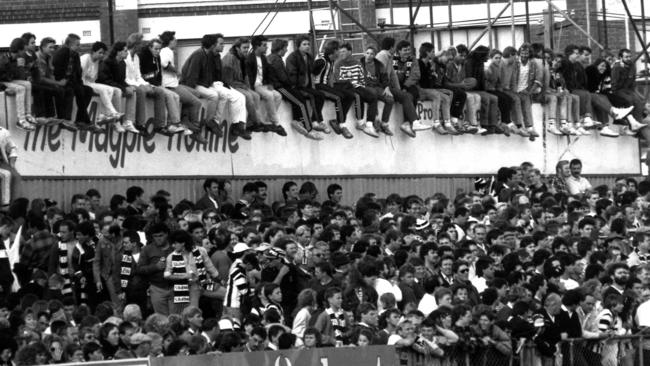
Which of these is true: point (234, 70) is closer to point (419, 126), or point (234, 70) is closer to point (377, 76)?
point (377, 76)

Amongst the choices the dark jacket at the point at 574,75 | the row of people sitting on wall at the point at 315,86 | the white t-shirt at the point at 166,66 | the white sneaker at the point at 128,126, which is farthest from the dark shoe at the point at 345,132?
the dark jacket at the point at 574,75

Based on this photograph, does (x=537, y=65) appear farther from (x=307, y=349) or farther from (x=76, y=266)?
(x=307, y=349)

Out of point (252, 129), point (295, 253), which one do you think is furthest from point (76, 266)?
point (252, 129)

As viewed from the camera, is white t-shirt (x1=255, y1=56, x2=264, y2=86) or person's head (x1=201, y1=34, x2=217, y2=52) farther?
white t-shirt (x1=255, y1=56, x2=264, y2=86)

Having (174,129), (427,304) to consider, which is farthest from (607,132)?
(427,304)

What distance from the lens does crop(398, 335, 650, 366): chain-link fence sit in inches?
846

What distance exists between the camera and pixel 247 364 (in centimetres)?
1897

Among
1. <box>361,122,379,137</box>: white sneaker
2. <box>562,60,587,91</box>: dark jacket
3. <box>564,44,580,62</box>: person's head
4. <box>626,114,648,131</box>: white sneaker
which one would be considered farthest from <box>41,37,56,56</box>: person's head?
<box>626,114,648,131</box>: white sneaker

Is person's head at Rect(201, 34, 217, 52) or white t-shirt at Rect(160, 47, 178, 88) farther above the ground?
person's head at Rect(201, 34, 217, 52)

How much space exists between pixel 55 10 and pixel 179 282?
22199 mm

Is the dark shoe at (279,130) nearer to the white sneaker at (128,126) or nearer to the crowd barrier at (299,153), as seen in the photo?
the crowd barrier at (299,153)

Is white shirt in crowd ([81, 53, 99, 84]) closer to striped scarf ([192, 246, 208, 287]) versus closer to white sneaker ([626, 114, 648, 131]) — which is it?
striped scarf ([192, 246, 208, 287])

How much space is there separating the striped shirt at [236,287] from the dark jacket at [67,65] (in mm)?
5315

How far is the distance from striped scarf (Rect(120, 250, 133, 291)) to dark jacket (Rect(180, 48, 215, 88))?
616 cm
